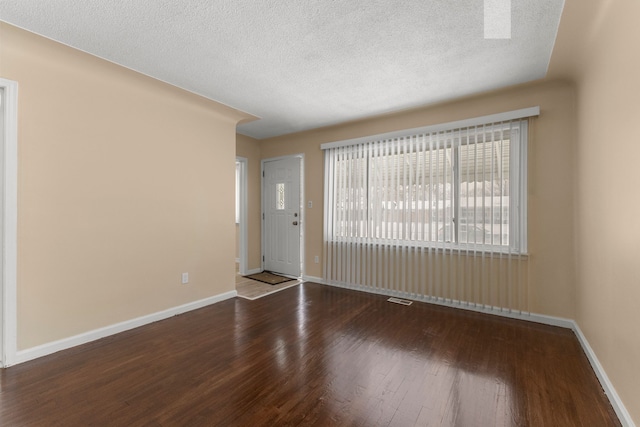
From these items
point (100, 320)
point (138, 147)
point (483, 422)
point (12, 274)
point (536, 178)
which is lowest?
point (483, 422)

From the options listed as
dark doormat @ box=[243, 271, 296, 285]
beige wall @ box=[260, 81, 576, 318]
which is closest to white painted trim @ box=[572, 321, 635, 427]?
beige wall @ box=[260, 81, 576, 318]

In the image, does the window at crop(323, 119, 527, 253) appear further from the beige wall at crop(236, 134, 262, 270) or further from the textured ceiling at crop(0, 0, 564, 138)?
the beige wall at crop(236, 134, 262, 270)

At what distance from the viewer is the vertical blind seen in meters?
3.08

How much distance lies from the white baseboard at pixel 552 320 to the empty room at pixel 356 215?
0.08 feet

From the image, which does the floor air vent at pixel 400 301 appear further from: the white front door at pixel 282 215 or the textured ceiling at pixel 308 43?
the textured ceiling at pixel 308 43

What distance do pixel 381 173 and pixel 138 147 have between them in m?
2.95

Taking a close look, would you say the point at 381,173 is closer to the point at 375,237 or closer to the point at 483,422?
the point at 375,237

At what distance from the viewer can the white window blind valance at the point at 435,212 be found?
10.1 feet

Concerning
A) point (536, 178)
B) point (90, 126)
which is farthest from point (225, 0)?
point (536, 178)

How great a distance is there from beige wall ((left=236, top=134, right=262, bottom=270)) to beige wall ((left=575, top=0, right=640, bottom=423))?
451cm

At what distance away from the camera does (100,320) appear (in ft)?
8.59

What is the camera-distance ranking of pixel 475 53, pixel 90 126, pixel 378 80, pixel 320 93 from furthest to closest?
pixel 320 93, pixel 378 80, pixel 90 126, pixel 475 53

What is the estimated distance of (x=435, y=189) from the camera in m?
3.51

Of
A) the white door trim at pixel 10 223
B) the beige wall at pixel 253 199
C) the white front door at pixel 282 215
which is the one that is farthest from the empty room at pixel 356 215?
the beige wall at pixel 253 199
